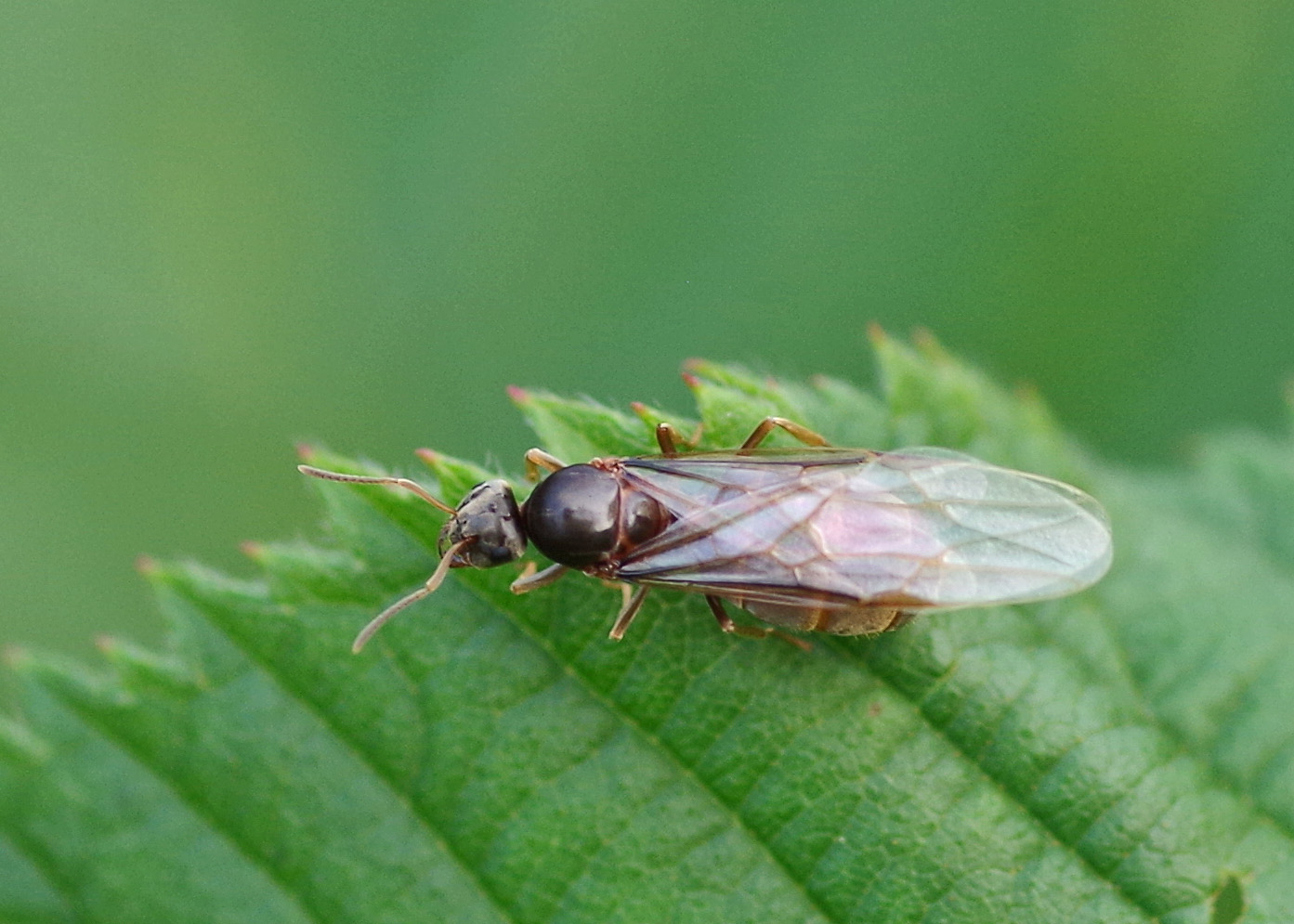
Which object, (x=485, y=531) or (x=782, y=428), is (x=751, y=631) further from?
(x=485, y=531)

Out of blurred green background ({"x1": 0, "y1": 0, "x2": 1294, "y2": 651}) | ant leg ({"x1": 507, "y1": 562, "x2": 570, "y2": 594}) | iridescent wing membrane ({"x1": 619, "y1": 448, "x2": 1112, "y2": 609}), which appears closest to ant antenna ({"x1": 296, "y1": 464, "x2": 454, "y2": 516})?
ant leg ({"x1": 507, "y1": 562, "x2": 570, "y2": 594})

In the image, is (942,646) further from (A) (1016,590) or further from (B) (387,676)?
(B) (387,676)

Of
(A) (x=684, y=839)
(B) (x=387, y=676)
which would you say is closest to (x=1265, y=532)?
(A) (x=684, y=839)

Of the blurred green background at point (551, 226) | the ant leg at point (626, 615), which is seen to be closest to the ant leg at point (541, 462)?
the ant leg at point (626, 615)

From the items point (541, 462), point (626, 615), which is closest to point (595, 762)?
point (626, 615)

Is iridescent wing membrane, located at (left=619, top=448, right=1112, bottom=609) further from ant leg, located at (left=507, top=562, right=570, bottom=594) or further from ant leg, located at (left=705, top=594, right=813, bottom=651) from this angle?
ant leg, located at (left=507, top=562, right=570, bottom=594)

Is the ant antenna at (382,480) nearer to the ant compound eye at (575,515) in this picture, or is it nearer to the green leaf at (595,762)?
the green leaf at (595,762)
